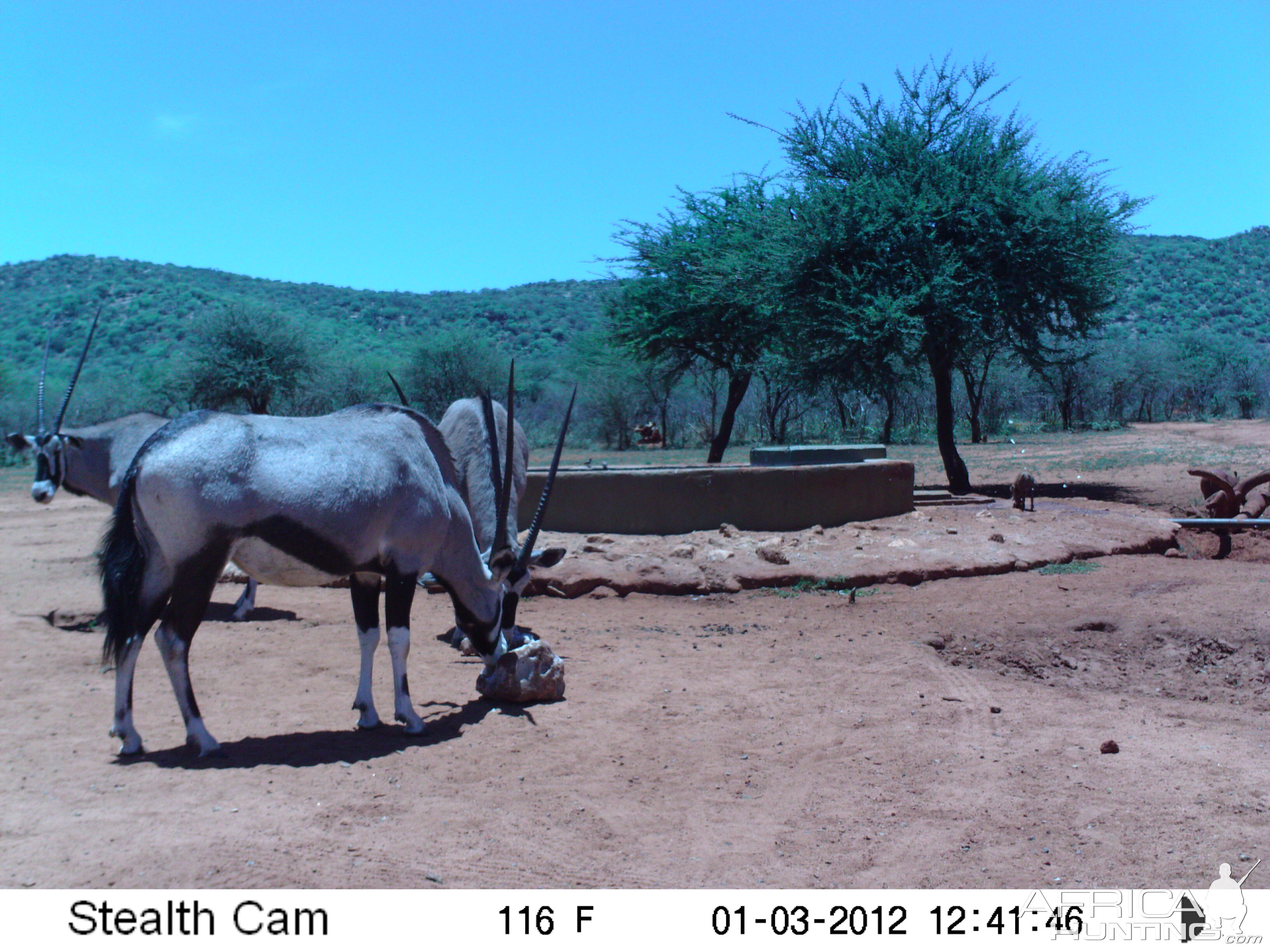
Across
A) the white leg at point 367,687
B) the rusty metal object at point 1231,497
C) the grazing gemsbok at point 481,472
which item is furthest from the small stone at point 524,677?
the rusty metal object at point 1231,497

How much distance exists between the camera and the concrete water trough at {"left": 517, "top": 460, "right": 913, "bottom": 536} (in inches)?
423

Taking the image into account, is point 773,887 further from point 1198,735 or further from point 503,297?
point 503,297

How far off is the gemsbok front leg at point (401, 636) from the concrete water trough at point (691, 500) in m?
5.12

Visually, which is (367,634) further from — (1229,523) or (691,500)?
(1229,523)

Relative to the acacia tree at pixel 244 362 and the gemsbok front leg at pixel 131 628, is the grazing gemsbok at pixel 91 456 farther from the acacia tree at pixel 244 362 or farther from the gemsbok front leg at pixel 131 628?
the acacia tree at pixel 244 362

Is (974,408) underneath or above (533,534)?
above

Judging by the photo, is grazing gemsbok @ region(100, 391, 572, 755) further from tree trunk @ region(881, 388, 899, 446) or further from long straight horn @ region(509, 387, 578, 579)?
tree trunk @ region(881, 388, 899, 446)

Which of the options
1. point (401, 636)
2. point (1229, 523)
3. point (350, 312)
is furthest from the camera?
point (350, 312)

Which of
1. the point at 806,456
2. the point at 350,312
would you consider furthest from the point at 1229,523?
the point at 350,312

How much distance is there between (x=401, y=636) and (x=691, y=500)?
5743mm

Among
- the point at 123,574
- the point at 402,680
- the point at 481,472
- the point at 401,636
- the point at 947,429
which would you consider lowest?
the point at 402,680

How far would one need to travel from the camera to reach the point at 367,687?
17.6ft

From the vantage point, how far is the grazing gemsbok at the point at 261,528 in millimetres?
4594

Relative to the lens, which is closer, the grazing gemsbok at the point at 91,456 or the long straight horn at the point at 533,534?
the long straight horn at the point at 533,534
